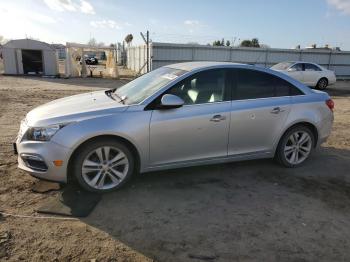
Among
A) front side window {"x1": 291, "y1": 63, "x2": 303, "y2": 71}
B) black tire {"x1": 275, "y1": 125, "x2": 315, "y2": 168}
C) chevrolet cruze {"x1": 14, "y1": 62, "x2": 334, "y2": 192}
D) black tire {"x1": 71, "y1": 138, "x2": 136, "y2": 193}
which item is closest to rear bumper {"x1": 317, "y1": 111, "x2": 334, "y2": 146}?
chevrolet cruze {"x1": 14, "y1": 62, "x2": 334, "y2": 192}

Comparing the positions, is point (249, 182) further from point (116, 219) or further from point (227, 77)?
point (116, 219)

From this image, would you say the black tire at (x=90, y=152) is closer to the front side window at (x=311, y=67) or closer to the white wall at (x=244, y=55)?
the front side window at (x=311, y=67)

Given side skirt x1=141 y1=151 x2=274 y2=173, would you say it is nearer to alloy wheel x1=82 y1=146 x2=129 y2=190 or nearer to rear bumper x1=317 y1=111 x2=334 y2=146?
alloy wheel x1=82 y1=146 x2=129 y2=190

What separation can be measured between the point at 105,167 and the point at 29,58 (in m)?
24.3

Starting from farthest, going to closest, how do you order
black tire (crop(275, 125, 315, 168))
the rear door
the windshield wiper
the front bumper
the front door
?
black tire (crop(275, 125, 315, 168)) < the rear door < the windshield wiper < the front door < the front bumper

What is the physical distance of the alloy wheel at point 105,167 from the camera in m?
4.18

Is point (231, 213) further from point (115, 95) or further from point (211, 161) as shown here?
point (115, 95)

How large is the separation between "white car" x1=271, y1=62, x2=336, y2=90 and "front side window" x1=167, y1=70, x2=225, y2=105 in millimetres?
13370

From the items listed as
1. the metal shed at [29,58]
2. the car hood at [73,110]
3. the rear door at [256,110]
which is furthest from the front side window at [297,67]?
the metal shed at [29,58]

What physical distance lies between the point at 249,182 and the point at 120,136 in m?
2.00

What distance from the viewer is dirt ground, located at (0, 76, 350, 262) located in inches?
126

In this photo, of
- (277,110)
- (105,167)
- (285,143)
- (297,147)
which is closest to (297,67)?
(297,147)

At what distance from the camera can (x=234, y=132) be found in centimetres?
482

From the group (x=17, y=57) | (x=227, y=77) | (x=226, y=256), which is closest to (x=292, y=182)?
(x=227, y=77)
